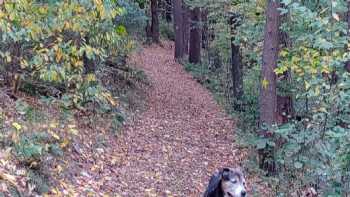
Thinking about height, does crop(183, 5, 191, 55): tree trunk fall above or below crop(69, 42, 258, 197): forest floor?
above

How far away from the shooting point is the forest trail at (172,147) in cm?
875

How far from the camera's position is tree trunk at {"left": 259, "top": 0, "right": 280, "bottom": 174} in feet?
33.3

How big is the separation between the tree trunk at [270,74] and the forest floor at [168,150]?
3.95 feet

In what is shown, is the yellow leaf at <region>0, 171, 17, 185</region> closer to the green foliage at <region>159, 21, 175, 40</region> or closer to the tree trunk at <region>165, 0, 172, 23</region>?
the green foliage at <region>159, 21, 175, 40</region>

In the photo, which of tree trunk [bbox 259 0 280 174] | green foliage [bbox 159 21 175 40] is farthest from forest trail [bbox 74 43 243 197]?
green foliage [bbox 159 21 175 40]

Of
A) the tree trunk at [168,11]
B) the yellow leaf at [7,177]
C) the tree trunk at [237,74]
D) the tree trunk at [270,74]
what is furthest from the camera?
the tree trunk at [168,11]

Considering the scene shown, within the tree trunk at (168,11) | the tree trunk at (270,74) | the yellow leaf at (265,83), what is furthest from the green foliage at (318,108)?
the tree trunk at (168,11)

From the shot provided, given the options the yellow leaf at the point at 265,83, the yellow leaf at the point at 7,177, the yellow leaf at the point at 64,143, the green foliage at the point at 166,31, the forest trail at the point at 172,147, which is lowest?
the forest trail at the point at 172,147

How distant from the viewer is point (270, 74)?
34.0 ft

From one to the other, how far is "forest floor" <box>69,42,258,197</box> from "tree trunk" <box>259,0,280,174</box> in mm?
1203

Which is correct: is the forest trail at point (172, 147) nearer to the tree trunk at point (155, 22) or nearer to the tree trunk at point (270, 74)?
the tree trunk at point (270, 74)

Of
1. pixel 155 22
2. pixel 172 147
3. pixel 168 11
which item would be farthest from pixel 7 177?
pixel 168 11

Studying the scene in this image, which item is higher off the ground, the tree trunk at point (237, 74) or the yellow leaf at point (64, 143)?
the yellow leaf at point (64, 143)

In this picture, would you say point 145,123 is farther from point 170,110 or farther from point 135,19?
point 135,19
